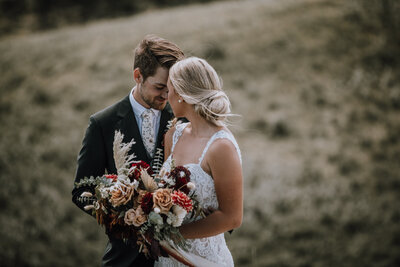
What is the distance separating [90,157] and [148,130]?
53 centimetres

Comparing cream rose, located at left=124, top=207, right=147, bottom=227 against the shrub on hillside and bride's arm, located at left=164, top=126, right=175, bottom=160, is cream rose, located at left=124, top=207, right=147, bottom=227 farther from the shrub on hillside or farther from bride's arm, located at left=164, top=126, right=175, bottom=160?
the shrub on hillside

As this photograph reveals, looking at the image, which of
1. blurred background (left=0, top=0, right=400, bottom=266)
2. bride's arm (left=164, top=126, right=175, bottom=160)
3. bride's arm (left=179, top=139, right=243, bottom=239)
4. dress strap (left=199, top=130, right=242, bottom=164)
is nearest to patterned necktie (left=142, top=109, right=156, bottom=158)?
bride's arm (left=164, top=126, right=175, bottom=160)

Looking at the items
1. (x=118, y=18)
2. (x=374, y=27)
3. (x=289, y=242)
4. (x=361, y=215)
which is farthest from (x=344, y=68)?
(x=118, y=18)

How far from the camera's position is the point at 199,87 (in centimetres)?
265

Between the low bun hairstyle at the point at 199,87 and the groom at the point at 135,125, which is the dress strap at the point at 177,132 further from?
the low bun hairstyle at the point at 199,87

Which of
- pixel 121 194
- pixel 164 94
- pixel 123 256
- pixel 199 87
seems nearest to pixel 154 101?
pixel 164 94

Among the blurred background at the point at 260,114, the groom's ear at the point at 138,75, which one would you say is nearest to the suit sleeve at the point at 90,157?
the groom's ear at the point at 138,75

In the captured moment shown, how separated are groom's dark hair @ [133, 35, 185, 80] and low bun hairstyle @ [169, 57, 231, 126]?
0.30 m

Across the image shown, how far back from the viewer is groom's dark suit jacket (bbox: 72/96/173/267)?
2.88 meters

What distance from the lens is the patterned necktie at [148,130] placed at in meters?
3.09

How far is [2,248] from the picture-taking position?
23.1 ft

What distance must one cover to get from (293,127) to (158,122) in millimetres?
7396

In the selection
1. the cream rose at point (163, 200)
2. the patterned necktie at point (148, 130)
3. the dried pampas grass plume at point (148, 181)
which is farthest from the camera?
the patterned necktie at point (148, 130)

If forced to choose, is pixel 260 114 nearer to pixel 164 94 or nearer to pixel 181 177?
pixel 164 94
